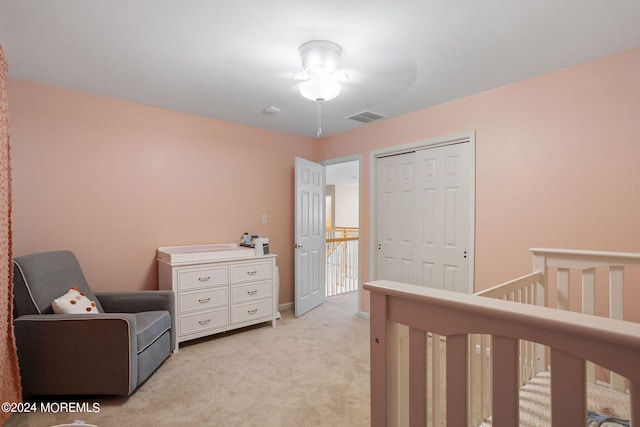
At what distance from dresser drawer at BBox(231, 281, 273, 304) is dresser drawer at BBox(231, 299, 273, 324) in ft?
0.20

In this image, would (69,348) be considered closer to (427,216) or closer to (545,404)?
(545,404)

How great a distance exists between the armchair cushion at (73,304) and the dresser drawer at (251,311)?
1201 millimetres

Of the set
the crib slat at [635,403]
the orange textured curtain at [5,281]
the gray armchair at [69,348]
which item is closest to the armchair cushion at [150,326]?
the gray armchair at [69,348]

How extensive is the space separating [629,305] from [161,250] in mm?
3844

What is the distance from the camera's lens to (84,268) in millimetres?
2881

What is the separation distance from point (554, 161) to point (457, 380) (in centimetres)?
234

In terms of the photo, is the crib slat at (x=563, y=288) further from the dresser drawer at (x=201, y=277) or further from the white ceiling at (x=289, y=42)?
the dresser drawer at (x=201, y=277)

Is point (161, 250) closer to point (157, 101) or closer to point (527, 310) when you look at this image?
point (157, 101)

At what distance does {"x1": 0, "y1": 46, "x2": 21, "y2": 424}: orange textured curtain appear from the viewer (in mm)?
1772

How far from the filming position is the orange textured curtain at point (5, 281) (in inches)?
69.8

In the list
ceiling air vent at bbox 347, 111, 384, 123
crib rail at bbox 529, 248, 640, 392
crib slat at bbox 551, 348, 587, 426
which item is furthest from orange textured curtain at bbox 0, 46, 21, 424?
crib rail at bbox 529, 248, 640, 392

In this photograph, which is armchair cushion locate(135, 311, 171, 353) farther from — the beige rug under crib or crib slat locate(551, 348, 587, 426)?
crib slat locate(551, 348, 587, 426)

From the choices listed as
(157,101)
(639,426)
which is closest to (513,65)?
(639,426)

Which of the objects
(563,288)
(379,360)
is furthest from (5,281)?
(563,288)
